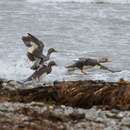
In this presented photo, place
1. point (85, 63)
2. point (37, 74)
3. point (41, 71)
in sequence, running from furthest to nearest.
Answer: point (85, 63) < point (41, 71) < point (37, 74)

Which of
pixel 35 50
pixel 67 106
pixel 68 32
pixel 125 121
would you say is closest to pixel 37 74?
pixel 35 50

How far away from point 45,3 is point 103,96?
28.9ft

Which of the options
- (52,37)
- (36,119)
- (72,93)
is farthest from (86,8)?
(36,119)

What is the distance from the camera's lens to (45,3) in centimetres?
1554

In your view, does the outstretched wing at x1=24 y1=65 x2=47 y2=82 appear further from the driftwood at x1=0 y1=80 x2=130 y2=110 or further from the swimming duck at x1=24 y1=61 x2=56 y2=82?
the driftwood at x1=0 y1=80 x2=130 y2=110

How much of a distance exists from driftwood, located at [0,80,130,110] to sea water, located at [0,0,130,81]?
5.28 ft

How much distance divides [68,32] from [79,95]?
5337 mm

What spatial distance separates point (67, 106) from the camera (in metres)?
6.76

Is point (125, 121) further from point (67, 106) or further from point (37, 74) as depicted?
point (37, 74)

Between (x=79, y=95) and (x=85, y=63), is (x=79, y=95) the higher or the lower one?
the higher one

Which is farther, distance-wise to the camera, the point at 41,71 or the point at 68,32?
the point at 68,32

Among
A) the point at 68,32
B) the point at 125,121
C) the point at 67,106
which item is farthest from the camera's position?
the point at 68,32

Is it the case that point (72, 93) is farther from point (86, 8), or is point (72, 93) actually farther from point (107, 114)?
point (86, 8)

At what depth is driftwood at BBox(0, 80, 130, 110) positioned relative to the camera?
270 inches
